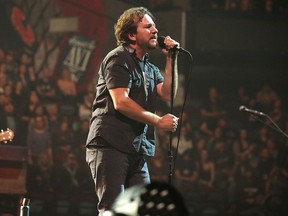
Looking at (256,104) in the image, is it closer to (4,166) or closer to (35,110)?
(35,110)

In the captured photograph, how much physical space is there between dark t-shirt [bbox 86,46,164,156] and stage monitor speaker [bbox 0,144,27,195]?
1.31 metres

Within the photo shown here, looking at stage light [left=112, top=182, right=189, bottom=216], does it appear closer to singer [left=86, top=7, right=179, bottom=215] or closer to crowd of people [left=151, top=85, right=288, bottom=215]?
singer [left=86, top=7, right=179, bottom=215]

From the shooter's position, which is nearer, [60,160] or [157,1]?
[60,160]

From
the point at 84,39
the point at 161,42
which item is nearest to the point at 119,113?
the point at 161,42

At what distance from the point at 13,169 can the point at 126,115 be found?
169cm

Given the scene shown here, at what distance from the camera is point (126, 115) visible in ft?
11.6

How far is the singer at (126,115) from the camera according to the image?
356 cm

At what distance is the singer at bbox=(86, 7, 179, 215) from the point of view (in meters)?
3.56

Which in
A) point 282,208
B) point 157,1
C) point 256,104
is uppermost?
point 157,1

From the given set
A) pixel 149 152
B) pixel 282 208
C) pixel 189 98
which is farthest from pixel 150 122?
pixel 189 98

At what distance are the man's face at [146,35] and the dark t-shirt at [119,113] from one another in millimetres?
84

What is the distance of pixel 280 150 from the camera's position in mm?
9328

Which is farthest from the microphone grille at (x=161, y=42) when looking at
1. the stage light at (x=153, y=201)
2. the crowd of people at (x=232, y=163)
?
the crowd of people at (x=232, y=163)

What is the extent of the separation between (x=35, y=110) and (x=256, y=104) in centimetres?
356
